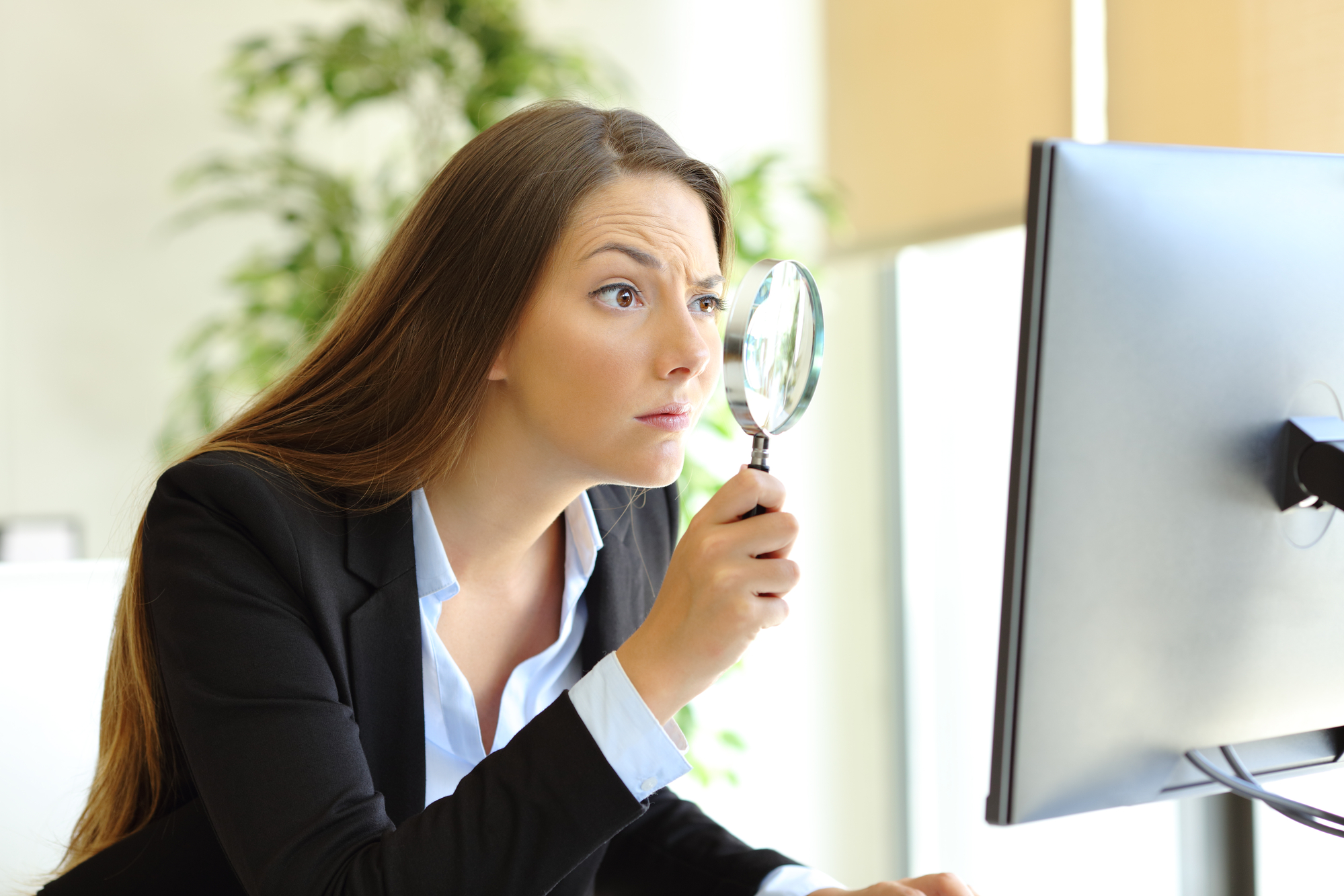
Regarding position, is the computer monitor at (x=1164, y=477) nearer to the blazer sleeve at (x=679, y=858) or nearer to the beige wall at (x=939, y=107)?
the blazer sleeve at (x=679, y=858)

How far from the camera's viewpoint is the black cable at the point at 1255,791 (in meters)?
0.83

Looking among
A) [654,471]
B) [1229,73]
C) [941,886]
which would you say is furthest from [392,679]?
[1229,73]

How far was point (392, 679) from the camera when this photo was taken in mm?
1149

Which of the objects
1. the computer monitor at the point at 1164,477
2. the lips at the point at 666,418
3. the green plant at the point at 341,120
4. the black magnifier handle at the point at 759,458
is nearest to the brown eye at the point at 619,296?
the lips at the point at 666,418

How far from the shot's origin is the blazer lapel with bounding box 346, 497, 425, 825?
44.8 inches

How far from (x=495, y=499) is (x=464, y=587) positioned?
128mm

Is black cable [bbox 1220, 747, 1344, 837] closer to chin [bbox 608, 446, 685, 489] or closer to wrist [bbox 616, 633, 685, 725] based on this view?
wrist [bbox 616, 633, 685, 725]

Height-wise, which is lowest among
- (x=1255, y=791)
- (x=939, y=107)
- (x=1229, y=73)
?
(x=1255, y=791)

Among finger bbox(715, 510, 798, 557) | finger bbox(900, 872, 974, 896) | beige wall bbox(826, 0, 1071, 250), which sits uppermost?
beige wall bbox(826, 0, 1071, 250)

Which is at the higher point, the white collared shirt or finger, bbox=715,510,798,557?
finger, bbox=715,510,798,557

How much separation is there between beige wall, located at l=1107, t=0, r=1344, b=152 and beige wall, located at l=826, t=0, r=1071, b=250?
176mm

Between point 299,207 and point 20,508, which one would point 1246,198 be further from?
point 20,508

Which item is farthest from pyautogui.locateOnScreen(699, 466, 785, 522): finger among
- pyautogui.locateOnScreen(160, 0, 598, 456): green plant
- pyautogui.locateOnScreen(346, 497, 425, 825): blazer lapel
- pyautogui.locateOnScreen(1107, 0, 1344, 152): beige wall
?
pyautogui.locateOnScreen(160, 0, 598, 456): green plant

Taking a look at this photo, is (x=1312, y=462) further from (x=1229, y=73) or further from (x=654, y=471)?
(x=1229, y=73)
